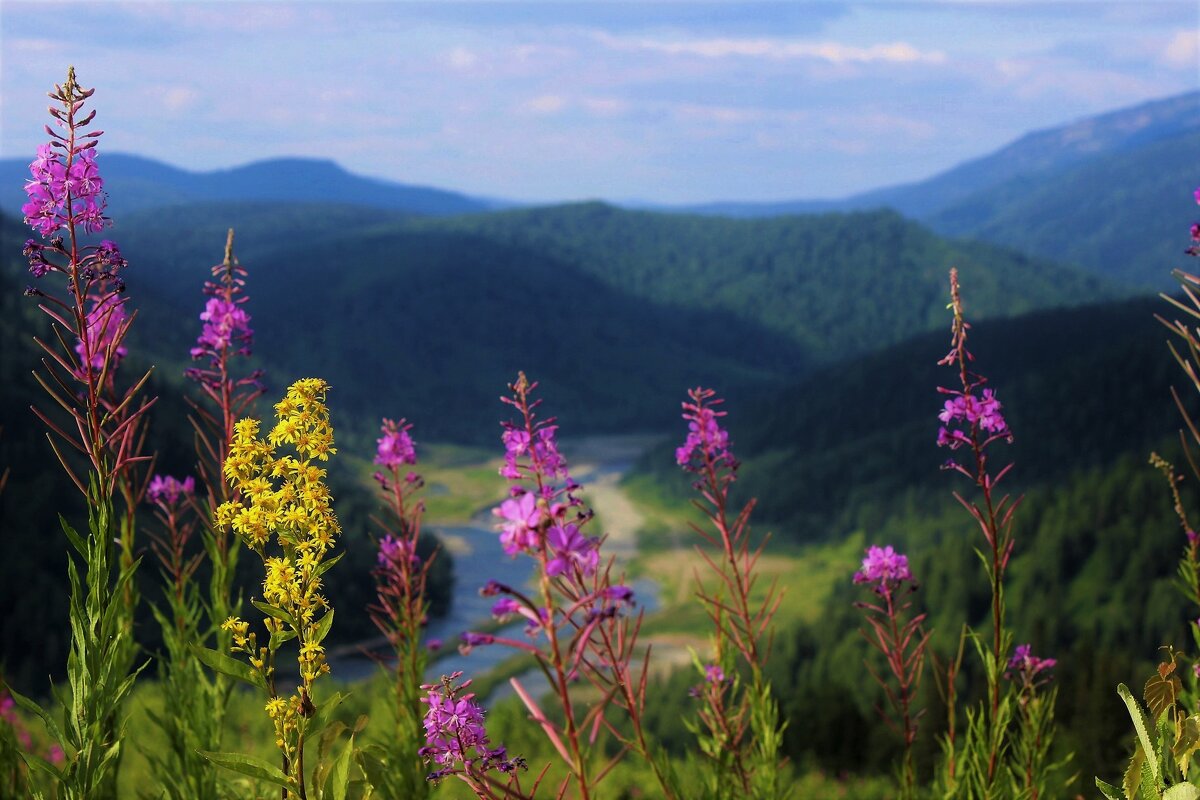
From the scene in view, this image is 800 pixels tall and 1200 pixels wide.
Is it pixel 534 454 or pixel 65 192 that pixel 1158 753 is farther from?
pixel 65 192

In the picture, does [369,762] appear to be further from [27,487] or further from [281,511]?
[27,487]

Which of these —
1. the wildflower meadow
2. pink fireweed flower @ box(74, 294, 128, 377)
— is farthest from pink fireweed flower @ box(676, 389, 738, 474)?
pink fireweed flower @ box(74, 294, 128, 377)

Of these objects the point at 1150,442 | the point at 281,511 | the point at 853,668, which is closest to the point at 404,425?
the point at 281,511

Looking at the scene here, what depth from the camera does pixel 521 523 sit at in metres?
3.72

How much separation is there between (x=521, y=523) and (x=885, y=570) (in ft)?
17.0

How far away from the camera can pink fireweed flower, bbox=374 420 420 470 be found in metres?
7.95

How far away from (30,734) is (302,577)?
1241cm

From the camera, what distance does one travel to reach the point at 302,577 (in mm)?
4840

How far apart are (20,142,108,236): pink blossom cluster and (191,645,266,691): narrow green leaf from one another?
2.18 metres

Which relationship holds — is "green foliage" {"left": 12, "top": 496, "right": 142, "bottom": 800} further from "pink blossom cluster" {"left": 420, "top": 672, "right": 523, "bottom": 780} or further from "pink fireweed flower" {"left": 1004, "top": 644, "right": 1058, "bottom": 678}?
"pink fireweed flower" {"left": 1004, "top": 644, "right": 1058, "bottom": 678}

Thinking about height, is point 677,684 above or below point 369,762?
below

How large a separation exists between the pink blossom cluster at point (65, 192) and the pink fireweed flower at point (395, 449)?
9.81 ft

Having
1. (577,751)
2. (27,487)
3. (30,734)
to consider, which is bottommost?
(27,487)

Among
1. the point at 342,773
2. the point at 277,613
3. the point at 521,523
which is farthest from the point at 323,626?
the point at 521,523
